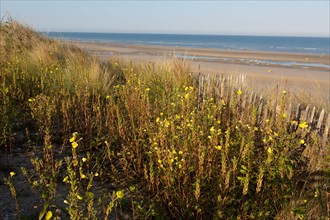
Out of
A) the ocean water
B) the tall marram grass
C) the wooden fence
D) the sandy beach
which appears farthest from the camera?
the ocean water

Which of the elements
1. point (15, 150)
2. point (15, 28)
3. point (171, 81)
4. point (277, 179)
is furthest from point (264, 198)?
point (15, 28)

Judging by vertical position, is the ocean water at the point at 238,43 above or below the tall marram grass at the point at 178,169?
above

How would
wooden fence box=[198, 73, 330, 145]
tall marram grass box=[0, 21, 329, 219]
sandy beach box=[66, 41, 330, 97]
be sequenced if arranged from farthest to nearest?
1. sandy beach box=[66, 41, 330, 97]
2. wooden fence box=[198, 73, 330, 145]
3. tall marram grass box=[0, 21, 329, 219]

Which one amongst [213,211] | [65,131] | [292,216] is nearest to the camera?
[292,216]

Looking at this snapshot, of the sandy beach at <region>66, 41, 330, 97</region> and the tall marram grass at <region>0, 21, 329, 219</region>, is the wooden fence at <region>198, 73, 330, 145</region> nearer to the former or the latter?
the tall marram grass at <region>0, 21, 329, 219</region>

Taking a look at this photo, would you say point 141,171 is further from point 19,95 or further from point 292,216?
point 19,95

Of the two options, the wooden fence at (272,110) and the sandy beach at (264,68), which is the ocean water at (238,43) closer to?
the sandy beach at (264,68)

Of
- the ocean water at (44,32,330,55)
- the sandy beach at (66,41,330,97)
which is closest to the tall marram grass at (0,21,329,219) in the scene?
the sandy beach at (66,41,330,97)

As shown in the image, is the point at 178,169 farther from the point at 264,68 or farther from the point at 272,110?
the point at 264,68

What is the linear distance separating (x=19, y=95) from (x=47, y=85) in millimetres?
643

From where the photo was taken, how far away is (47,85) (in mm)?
5719

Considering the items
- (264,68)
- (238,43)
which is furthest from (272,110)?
(238,43)

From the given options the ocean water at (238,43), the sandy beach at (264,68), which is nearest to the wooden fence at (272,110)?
the sandy beach at (264,68)

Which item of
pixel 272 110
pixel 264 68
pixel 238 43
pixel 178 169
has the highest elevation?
pixel 238 43
